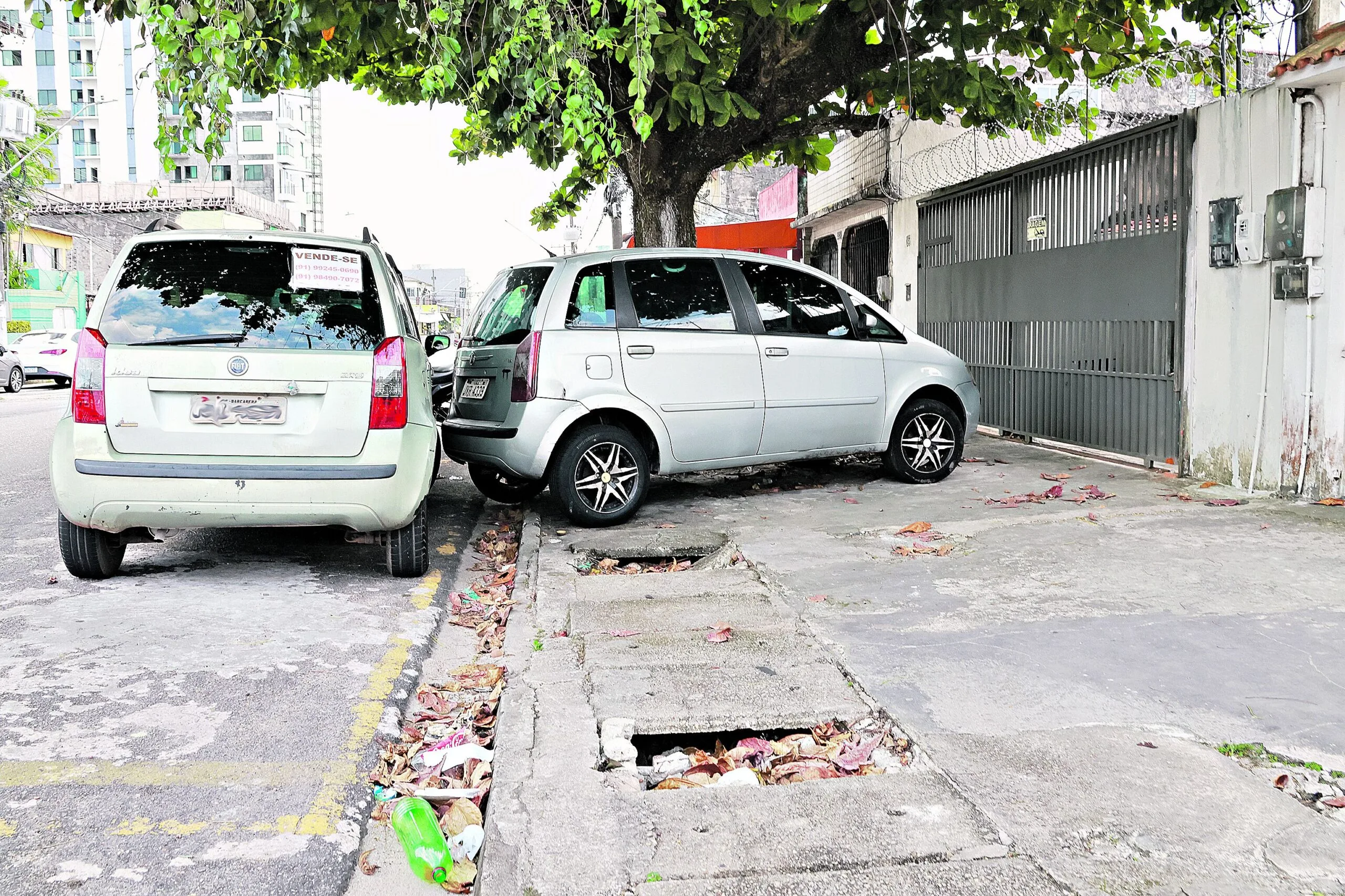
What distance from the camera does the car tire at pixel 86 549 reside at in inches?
237

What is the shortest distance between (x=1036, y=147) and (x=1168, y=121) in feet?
18.5

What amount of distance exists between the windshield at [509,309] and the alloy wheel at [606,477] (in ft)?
2.96

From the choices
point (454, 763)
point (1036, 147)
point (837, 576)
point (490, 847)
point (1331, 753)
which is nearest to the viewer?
point (490, 847)

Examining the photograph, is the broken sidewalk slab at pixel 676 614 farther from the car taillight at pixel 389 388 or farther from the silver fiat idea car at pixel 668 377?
the silver fiat idea car at pixel 668 377

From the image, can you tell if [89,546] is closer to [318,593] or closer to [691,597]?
[318,593]

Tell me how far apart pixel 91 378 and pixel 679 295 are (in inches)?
151

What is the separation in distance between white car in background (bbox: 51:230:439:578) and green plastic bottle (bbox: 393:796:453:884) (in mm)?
2718

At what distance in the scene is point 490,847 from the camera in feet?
9.82

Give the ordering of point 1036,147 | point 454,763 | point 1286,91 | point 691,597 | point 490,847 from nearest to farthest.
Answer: point 490,847 → point 454,763 → point 691,597 → point 1286,91 → point 1036,147

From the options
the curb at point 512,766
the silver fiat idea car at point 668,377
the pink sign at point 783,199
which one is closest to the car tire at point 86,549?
the curb at point 512,766

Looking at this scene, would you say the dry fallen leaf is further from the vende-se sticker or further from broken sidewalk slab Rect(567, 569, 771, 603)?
the vende-se sticker

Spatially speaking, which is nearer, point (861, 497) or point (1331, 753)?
point (1331, 753)

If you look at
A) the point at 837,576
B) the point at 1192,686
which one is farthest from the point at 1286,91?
the point at 1192,686

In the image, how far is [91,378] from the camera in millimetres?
A: 5527
